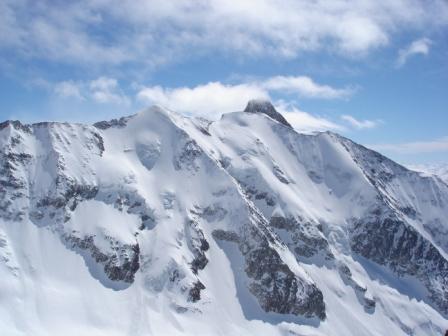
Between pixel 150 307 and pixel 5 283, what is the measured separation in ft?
160

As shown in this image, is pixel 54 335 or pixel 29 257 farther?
pixel 29 257

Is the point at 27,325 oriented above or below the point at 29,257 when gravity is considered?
below

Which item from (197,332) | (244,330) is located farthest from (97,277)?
(244,330)

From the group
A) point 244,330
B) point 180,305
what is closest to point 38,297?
point 180,305

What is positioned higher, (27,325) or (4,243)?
(4,243)

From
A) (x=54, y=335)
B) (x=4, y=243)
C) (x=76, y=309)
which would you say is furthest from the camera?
(x=4, y=243)

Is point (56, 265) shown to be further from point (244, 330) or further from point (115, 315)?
point (244, 330)

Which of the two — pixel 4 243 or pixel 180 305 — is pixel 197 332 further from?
pixel 4 243

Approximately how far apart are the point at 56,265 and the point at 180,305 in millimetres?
45820

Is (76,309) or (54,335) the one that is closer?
(54,335)

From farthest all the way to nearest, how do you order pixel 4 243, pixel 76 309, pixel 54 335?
pixel 4 243 → pixel 76 309 → pixel 54 335

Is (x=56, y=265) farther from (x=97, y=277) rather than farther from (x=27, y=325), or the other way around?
(x=27, y=325)

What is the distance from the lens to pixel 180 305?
198750 mm

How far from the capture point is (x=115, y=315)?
187 m
